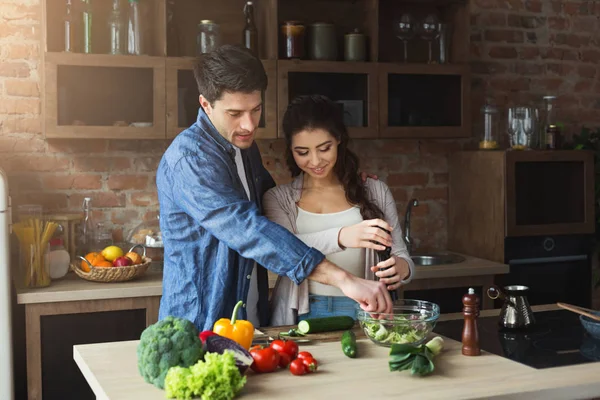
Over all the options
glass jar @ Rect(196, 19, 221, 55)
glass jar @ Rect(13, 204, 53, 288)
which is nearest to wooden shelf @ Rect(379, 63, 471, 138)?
glass jar @ Rect(196, 19, 221, 55)

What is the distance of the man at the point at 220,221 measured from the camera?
2.25 metres

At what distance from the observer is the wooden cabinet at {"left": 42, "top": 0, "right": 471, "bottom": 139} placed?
3.65 metres

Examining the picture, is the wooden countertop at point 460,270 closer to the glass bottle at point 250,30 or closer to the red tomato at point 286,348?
the glass bottle at point 250,30

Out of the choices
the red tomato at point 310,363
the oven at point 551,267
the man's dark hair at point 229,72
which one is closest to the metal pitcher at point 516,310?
the red tomato at point 310,363

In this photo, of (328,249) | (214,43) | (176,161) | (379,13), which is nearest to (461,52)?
(379,13)

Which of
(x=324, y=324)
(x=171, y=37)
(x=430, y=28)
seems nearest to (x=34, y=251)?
(x=171, y=37)

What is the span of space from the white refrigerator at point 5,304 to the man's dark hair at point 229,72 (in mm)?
1251

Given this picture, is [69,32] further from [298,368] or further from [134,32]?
[298,368]

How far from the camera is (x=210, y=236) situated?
8.17 feet

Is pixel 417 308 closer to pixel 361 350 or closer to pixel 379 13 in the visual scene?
pixel 361 350

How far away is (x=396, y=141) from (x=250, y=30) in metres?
1.16

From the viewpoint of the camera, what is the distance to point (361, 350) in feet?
7.32

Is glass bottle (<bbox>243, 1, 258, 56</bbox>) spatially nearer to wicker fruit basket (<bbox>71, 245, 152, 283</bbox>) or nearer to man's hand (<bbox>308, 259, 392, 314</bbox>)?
wicker fruit basket (<bbox>71, 245, 152, 283</bbox>)

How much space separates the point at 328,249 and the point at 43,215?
1.83 m
